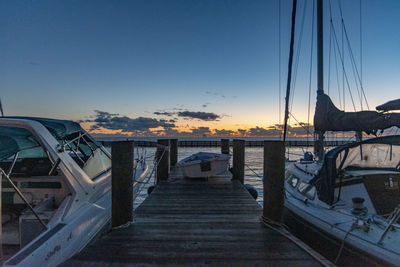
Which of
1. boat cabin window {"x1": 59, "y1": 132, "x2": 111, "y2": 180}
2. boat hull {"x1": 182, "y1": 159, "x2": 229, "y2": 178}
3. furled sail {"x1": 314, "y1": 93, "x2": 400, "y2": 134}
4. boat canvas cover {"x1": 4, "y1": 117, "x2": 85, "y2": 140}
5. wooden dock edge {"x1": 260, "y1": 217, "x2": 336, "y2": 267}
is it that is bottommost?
wooden dock edge {"x1": 260, "y1": 217, "x2": 336, "y2": 267}

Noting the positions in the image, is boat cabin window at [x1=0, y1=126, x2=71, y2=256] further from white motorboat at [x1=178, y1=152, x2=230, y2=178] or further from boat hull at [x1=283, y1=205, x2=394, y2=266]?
white motorboat at [x1=178, y1=152, x2=230, y2=178]

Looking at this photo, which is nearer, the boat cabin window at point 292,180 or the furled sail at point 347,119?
the furled sail at point 347,119

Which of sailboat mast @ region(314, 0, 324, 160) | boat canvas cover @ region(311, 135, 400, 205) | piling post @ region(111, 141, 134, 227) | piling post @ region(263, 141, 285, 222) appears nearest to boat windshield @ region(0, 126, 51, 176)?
piling post @ region(111, 141, 134, 227)

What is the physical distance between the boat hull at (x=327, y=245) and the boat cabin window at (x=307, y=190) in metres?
0.50

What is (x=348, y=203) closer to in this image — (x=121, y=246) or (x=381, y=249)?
(x=381, y=249)

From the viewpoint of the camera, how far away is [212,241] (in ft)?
11.1

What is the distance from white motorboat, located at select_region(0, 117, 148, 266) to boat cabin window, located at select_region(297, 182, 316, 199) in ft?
13.3

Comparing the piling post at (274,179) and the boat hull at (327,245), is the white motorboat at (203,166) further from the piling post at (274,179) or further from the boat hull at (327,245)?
the piling post at (274,179)

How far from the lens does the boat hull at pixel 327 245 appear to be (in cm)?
291

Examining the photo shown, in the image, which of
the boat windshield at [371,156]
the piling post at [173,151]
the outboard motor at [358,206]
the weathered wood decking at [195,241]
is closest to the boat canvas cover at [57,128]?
the weathered wood decking at [195,241]

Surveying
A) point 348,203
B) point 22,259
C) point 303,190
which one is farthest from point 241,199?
point 22,259

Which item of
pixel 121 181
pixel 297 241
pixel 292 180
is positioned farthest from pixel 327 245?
pixel 121 181

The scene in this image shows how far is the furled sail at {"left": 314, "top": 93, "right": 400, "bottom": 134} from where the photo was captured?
5285mm

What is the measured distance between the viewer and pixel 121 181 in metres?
3.80
